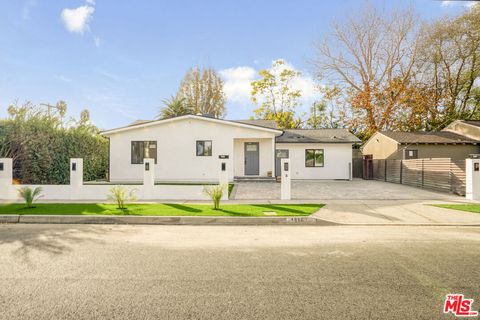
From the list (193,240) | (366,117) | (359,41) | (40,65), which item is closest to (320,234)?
(193,240)

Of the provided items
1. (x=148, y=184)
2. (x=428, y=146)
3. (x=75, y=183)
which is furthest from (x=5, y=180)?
(x=428, y=146)

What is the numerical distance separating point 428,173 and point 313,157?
7.99 meters

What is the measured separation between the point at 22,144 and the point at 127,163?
5.92 meters

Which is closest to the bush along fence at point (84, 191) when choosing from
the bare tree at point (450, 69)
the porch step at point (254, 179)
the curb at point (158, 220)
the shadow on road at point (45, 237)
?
the curb at point (158, 220)

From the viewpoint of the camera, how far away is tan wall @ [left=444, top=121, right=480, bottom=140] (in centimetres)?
2257

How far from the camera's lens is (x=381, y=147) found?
24.0 meters

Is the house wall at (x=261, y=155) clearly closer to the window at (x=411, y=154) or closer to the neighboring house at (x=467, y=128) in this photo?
the window at (x=411, y=154)

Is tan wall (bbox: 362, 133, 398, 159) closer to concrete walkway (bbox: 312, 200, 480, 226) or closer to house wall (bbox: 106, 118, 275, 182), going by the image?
house wall (bbox: 106, 118, 275, 182)

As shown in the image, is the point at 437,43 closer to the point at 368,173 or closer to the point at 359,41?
the point at 359,41

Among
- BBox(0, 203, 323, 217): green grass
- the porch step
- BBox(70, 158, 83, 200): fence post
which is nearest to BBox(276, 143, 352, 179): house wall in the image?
the porch step

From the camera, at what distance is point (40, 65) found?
15039mm

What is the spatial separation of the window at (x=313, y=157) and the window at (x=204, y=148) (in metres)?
8.23

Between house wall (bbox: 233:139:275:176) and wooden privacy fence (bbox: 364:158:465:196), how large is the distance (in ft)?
28.8

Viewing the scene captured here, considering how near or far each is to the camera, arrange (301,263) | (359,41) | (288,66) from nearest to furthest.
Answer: (301,263) → (359,41) → (288,66)
